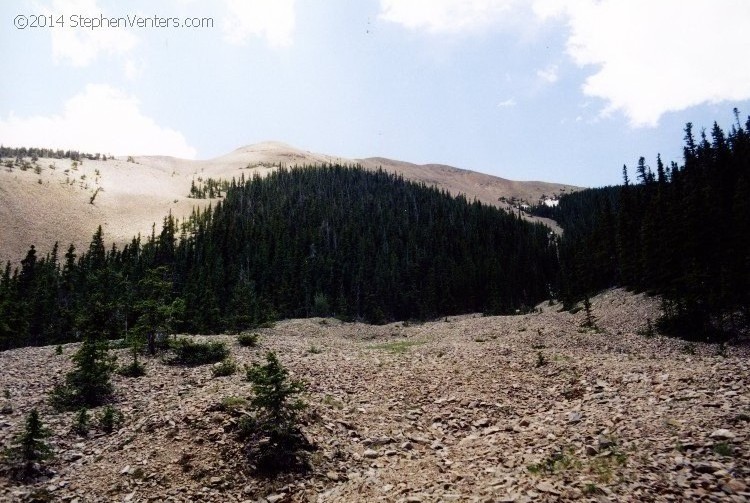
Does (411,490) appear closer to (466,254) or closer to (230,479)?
(230,479)

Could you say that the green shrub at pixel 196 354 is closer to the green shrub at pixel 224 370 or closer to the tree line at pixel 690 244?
the green shrub at pixel 224 370

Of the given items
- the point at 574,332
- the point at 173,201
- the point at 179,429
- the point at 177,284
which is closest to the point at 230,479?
the point at 179,429

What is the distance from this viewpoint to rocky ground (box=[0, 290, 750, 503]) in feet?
29.2

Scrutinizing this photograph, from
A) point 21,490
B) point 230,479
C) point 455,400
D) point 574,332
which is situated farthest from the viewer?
point 574,332

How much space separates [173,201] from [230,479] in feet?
628

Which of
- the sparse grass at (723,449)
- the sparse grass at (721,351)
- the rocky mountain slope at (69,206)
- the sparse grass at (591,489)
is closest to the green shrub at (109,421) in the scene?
the sparse grass at (591,489)

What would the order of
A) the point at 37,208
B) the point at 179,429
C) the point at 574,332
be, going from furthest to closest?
1. the point at 37,208
2. the point at 574,332
3. the point at 179,429

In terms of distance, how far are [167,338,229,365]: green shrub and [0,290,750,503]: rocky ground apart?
14.6 ft

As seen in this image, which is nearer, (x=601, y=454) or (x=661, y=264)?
(x=601, y=454)

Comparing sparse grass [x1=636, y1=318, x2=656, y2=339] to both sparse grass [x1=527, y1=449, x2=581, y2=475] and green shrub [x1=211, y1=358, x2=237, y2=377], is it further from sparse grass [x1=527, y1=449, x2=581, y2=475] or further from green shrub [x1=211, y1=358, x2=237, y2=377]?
green shrub [x1=211, y1=358, x2=237, y2=377]

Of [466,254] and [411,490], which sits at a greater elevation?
[466,254]

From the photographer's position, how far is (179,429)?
527 inches

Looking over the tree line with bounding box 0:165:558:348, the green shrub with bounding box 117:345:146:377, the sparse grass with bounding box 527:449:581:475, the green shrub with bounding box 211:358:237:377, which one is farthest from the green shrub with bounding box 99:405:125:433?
the tree line with bounding box 0:165:558:348

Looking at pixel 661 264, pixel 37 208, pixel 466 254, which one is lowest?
pixel 661 264
